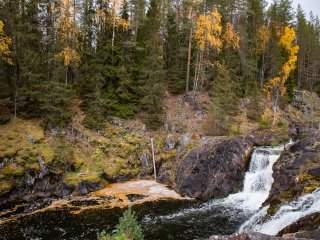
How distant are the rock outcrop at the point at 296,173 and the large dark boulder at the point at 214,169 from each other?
3863 millimetres

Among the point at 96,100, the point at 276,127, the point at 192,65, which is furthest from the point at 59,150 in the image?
the point at 276,127

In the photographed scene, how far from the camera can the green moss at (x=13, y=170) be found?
20.3m

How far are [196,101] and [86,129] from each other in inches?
503

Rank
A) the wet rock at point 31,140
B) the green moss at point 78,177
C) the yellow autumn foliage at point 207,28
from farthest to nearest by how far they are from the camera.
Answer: the yellow autumn foliage at point 207,28 → the wet rock at point 31,140 → the green moss at point 78,177

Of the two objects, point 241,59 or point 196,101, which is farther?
point 241,59

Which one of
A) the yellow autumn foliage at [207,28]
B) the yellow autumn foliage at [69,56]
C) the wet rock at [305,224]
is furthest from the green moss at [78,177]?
the yellow autumn foliage at [207,28]

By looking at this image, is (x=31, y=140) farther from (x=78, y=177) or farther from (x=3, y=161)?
(x=78, y=177)

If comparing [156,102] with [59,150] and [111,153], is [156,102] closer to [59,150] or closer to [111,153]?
[111,153]

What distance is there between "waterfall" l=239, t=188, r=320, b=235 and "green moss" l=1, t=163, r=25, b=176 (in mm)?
16139

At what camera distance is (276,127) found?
31312 mm

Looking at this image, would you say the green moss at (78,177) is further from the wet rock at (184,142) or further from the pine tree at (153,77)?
the pine tree at (153,77)

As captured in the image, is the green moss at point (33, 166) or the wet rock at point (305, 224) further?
the green moss at point (33, 166)

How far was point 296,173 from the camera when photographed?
666 inches

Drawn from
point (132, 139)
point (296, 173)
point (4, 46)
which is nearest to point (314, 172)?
point (296, 173)
